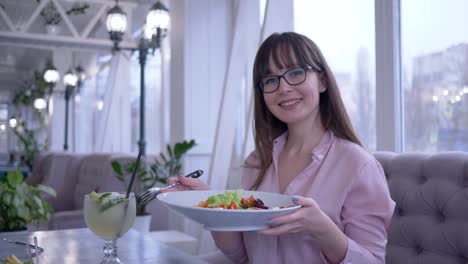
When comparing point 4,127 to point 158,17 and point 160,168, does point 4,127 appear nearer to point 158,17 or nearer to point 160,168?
point 158,17

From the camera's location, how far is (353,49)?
3.00m

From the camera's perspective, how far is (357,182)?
4.38 feet

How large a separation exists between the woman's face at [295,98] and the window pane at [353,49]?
1.41 m

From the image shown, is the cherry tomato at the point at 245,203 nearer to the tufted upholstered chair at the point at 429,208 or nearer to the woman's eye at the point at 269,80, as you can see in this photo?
the woman's eye at the point at 269,80

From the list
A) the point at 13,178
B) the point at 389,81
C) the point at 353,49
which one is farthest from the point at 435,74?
the point at 13,178

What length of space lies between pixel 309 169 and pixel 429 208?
1.43 feet

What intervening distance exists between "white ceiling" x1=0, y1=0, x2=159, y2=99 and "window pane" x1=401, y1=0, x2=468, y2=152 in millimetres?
5177

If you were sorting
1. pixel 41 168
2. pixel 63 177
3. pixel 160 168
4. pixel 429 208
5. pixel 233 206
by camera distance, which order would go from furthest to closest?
→ pixel 41 168, pixel 63 177, pixel 160 168, pixel 429 208, pixel 233 206

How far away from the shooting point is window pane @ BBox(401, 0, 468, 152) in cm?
226

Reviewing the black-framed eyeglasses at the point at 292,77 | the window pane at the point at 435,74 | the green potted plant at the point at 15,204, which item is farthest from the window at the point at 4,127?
the black-framed eyeglasses at the point at 292,77

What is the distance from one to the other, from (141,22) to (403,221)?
6.70 meters

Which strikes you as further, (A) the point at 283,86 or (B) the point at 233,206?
(A) the point at 283,86

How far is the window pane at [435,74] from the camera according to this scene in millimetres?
2258

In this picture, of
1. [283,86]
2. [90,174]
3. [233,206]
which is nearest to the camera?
[233,206]
